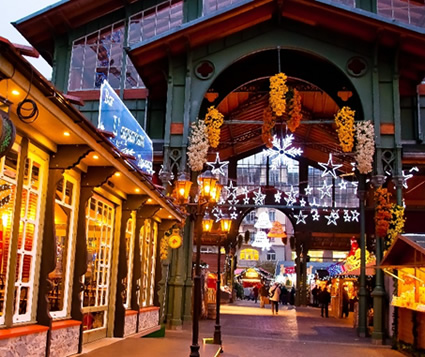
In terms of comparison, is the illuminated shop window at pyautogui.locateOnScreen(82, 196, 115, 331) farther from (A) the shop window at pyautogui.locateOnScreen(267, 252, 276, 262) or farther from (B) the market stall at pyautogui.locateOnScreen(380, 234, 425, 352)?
(A) the shop window at pyautogui.locateOnScreen(267, 252, 276, 262)

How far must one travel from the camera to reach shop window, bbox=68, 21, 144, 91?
66.3 ft

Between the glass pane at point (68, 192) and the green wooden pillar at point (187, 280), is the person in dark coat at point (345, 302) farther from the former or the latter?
the glass pane at point (68, 192)

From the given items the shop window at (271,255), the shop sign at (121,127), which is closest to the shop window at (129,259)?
the shop sign at (121,127)

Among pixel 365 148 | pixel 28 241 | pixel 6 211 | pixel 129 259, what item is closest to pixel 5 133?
pixel 6 211

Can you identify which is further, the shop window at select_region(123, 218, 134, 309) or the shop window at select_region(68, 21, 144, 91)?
the shop window at select_region(68, 21, 144, 91)

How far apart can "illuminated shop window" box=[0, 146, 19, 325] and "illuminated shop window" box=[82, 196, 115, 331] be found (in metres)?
2.69

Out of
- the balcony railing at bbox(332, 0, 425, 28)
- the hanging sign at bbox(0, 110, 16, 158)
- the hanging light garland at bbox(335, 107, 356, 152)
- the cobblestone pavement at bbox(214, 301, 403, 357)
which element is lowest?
the cobblestone pavement at bbox(214, 301, 403, 357)

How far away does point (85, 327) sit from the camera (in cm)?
912

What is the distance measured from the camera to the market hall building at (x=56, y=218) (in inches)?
216

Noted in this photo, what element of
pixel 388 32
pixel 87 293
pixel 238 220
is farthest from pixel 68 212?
pixel 238 220

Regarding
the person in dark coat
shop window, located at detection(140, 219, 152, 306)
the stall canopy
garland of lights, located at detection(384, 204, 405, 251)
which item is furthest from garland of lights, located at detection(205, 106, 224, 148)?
the person in dark coat

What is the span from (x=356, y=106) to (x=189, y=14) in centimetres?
685

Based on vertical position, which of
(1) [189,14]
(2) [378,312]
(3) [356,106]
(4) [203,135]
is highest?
(1) [189,14]

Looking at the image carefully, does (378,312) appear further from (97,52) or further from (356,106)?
(97,52)
